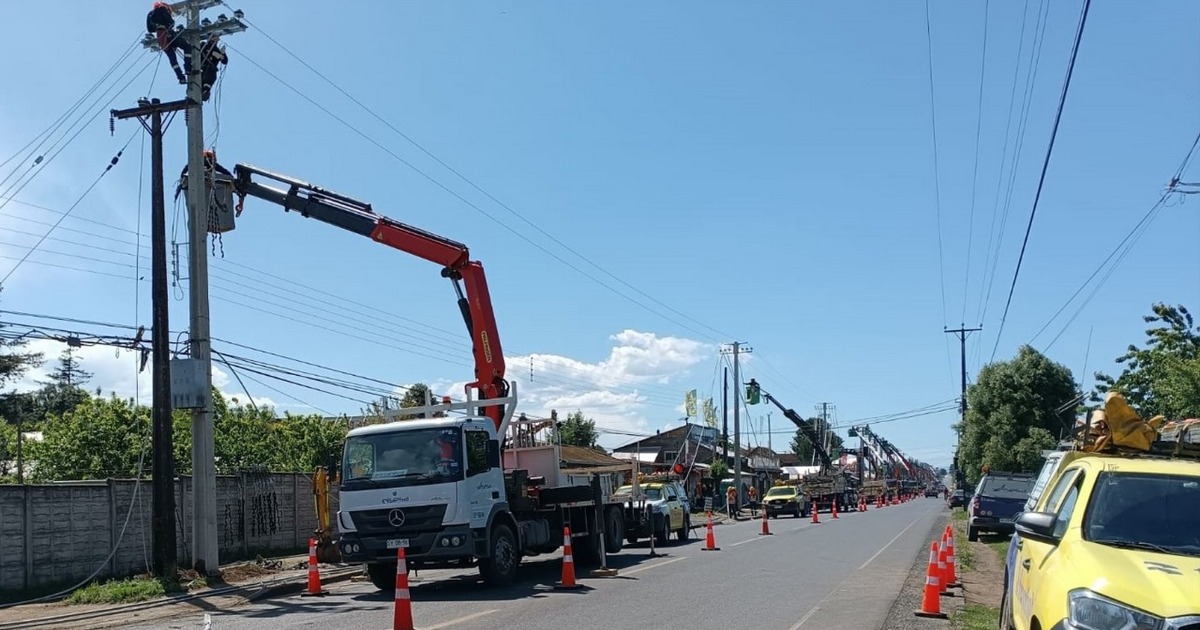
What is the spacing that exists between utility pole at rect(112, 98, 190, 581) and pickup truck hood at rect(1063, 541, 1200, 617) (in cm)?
1608

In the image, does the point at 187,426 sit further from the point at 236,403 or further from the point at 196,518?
the point at 196,518

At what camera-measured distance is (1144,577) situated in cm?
548

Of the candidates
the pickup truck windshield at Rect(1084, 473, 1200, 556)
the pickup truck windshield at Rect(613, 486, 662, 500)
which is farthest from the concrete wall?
the pickup truck windshield at Rect(1084, 473, 1200, 556)

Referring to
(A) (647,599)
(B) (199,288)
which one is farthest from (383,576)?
(B) (199,288)

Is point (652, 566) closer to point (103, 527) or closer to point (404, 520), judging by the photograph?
point (404, 520)

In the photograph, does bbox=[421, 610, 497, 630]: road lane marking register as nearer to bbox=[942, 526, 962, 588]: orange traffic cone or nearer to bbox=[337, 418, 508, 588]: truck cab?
bbox=[337, 418, 508, 588]: truck cab

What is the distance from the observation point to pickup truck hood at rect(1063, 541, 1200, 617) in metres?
5.20

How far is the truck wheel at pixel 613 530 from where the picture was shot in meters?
20.3

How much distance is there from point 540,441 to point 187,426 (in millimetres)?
17067

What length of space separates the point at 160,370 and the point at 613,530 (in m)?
9.33

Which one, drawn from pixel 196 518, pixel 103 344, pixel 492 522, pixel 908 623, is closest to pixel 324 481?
pixel 196 518

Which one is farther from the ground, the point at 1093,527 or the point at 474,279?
the point at 474,279

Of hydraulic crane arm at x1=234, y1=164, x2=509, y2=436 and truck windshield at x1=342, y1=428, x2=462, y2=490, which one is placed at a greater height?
hydraulic crane arm at x1=234, y1=164, x2=509, y2=436

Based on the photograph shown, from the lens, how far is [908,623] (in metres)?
11.6
